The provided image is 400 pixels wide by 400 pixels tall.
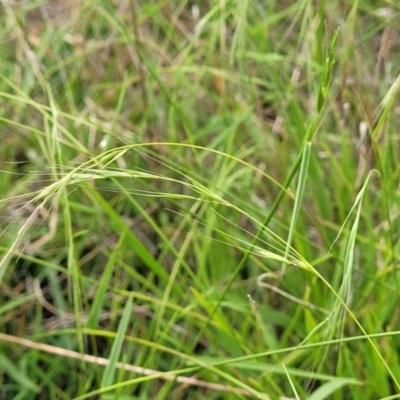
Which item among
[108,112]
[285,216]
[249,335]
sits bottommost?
[249,335]

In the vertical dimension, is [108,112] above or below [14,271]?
above

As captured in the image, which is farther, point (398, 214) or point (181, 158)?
point (181, 158)

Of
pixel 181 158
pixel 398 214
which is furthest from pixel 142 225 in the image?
pixel 398 214

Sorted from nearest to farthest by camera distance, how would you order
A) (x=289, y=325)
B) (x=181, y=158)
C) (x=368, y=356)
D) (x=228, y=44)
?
(x=368, y=356)
(x=289, y=325)
(x=181, y=158)
(x=228, y=44)

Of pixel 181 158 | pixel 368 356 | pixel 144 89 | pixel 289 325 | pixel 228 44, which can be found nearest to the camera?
pixel 368 356

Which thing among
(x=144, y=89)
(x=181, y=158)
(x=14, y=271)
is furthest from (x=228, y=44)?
(x=14, y=271)

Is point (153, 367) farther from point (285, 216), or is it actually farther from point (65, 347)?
point (285, 216)
